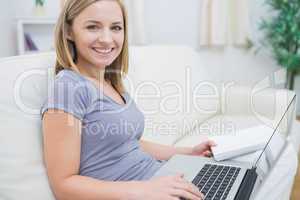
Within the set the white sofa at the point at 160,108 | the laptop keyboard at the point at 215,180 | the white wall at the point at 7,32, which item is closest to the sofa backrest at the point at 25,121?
the white sofa at the point at 160,108

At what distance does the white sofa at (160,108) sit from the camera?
867 millimetres

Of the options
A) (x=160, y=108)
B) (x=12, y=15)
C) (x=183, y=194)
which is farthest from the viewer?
(x=12, y=15)

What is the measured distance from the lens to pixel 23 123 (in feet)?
2.90

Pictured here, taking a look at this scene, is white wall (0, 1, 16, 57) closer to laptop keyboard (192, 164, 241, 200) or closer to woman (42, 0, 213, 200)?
woman (42, 0, 213, 200)

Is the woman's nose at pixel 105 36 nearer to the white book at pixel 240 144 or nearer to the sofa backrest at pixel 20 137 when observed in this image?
the sofa backrest at pixel 20 137

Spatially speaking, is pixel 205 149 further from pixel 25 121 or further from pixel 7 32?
pixel 7 32

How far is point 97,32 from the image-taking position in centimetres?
94

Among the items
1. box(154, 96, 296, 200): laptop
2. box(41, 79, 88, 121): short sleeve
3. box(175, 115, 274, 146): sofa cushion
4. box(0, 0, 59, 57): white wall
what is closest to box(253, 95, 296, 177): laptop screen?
box(154, 96, 296, 200): laptop

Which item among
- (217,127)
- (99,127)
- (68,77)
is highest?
(68,77)

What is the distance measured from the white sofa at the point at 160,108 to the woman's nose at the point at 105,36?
0.18m

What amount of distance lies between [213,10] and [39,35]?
1494mm

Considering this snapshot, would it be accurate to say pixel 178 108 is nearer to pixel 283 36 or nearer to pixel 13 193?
pixel 13 193

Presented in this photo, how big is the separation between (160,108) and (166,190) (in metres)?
0.86

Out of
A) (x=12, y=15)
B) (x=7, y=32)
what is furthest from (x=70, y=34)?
(x=12, y=15)
